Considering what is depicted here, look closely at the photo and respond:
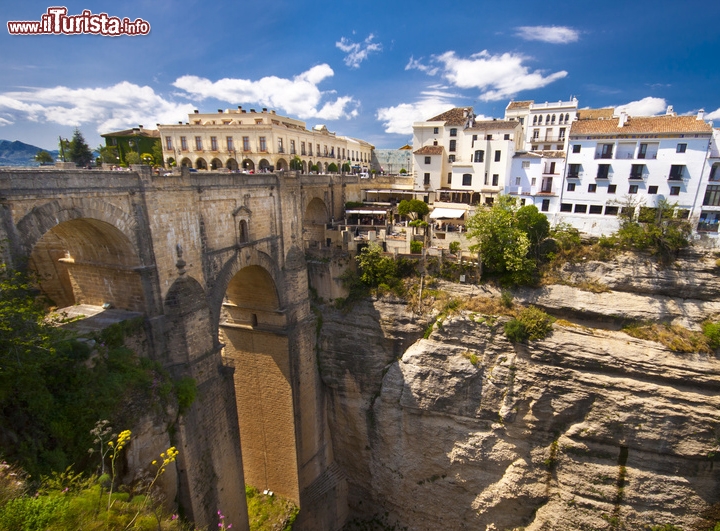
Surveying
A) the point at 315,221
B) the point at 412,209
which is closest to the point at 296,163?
the point at 315,221

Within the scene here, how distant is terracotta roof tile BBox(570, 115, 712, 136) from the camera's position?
69.1 feet

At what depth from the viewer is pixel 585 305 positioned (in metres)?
18.0

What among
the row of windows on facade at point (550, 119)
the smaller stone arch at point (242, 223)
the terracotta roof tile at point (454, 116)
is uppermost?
the row of windows on facade at point (550, 119)

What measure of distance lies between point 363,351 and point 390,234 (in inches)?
288

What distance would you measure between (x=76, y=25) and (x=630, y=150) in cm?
2693

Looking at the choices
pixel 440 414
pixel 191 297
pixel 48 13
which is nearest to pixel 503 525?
pixel 440 414

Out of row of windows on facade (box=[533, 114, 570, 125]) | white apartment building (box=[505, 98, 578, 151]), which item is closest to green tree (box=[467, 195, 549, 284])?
white apartment building (box=[505, 98, 578, 151])

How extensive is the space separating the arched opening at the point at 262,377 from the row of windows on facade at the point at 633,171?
20014mm

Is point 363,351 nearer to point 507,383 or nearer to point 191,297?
point 507,383

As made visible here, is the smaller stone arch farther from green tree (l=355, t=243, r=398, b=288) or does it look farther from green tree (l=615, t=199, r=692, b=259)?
green tree (l=615, t=199, r=692, b=259)

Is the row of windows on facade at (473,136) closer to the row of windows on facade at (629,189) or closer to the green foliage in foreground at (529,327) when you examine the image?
the row of windows on facade at (629,189)

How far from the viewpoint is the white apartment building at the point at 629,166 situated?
68.6 feet

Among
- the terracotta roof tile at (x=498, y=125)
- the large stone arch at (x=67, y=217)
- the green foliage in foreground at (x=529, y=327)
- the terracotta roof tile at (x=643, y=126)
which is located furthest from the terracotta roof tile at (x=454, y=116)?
the large stone arch at (x=67, y=217)

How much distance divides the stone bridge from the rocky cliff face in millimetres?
3121
